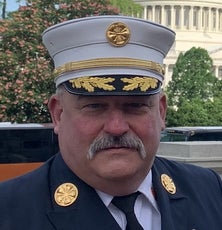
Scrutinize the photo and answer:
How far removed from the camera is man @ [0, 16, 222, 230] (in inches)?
79.7

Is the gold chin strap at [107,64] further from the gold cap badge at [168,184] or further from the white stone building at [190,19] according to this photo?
the white stone building at [190,19]

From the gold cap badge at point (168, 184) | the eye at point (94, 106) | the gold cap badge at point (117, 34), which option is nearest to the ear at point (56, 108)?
the eye at point (94, 106)

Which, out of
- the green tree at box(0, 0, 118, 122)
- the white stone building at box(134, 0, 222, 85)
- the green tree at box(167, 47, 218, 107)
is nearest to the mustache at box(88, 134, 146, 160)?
the green tree at box(0, 0, 118, 122)

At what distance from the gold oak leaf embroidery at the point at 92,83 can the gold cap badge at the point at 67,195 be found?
0.30m

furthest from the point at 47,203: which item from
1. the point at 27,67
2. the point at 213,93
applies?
the point at 213,93

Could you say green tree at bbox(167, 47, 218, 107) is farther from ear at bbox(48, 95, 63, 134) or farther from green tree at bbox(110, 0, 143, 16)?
ear at bbox(48, 95, 63, 134)

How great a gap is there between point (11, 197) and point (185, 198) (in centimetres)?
54

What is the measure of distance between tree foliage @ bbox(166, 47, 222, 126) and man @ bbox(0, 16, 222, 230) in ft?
95.4

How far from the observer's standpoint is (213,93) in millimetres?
41531

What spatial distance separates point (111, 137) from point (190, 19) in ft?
240

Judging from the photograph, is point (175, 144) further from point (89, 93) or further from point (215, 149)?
point (89, 93)

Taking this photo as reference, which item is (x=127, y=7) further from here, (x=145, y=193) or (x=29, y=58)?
(x=145, y=193)

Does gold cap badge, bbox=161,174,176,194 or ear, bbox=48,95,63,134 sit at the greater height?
ear, bbox=48,95,63,134

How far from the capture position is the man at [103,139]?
2.03m
